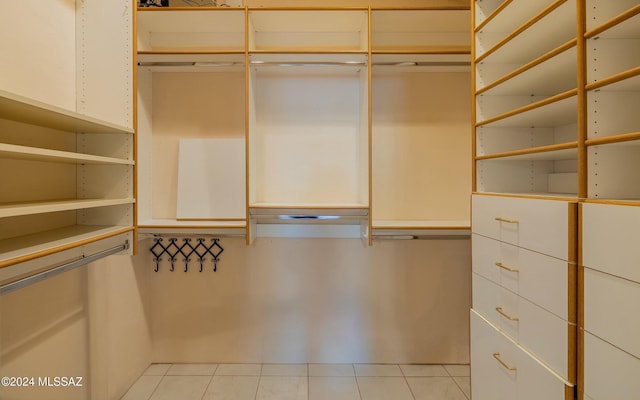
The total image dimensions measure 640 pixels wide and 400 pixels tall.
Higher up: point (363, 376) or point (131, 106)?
point (131, 106)

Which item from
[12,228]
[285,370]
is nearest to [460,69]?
[285,370]

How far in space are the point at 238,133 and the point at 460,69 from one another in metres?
1.74

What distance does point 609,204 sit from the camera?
3.21 ft

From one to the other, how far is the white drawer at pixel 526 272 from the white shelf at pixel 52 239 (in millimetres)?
1876

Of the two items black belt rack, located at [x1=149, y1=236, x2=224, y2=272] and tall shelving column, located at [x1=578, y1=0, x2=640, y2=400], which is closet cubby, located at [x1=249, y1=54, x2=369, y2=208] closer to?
black belt rack, located at [x1=149, y1=236, x2=224, y2=272]

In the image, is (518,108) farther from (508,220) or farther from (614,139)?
(614,139)

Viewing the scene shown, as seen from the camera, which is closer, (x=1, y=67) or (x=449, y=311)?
(x=1, y=67)

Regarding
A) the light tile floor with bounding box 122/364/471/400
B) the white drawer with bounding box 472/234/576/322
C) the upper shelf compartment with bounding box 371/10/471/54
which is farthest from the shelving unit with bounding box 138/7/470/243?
the light tile floor with bounding box 122/364/471/400

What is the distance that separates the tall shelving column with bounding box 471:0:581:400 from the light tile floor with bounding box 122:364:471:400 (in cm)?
66

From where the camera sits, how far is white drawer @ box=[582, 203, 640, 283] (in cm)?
89

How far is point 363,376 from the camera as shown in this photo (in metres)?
2.37

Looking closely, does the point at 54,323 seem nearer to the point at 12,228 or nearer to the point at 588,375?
the point at 12,228

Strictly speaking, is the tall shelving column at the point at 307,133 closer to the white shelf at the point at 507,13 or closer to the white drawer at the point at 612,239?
the white shelf at the point at 507,13

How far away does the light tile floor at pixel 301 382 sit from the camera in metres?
2.17
